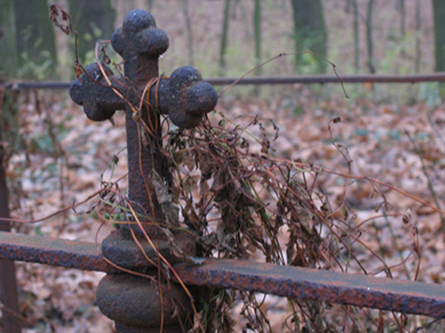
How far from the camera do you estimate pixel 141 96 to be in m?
0.91

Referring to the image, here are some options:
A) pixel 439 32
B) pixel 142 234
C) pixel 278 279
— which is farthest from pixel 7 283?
pixel 439 32

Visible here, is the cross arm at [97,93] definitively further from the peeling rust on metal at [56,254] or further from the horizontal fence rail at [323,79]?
the horizontal fence rail at [323,79]

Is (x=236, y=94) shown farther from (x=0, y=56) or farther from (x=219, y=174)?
(x=219, y=174)

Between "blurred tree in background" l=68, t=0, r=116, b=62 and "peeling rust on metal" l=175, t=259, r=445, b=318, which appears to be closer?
"peeling rust on metal" l=175, t=259, r=445, b=318

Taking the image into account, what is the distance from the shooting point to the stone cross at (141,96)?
88cm

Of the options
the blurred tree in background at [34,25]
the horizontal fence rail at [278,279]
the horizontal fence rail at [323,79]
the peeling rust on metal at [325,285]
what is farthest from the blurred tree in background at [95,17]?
the peeling rust on metal at [325,285]

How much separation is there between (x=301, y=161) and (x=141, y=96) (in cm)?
46

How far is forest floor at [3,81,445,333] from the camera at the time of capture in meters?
2.68

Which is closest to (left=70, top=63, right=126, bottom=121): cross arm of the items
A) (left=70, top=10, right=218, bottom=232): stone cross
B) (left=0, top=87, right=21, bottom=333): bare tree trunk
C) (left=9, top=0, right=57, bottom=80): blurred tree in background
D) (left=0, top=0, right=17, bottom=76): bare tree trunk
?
(left=70, top=10, right=218, bottom=232): stone cross

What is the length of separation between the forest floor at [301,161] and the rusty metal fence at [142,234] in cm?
18

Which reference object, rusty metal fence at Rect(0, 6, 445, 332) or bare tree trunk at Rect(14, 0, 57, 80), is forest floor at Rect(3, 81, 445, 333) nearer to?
rusty metal fence at Rect(0, 6, 445, 332)

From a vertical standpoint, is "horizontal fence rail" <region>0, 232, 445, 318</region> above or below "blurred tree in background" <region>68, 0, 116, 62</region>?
below

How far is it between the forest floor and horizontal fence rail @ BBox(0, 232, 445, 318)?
0.22 metres

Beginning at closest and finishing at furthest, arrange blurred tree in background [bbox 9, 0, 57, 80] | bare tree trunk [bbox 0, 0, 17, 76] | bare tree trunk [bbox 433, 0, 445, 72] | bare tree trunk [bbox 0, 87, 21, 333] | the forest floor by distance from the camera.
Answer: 1. bare tree trunk [bbox 0, 87, 21, 333]
2. the forest floor
3. bare tree trunk [bbox 0, 0, 17, 76]
4. bare tree trunk [bbox 433, 0, 445, 72]
5. blurred tree in background [bbox 9, 0, 57, 80]
